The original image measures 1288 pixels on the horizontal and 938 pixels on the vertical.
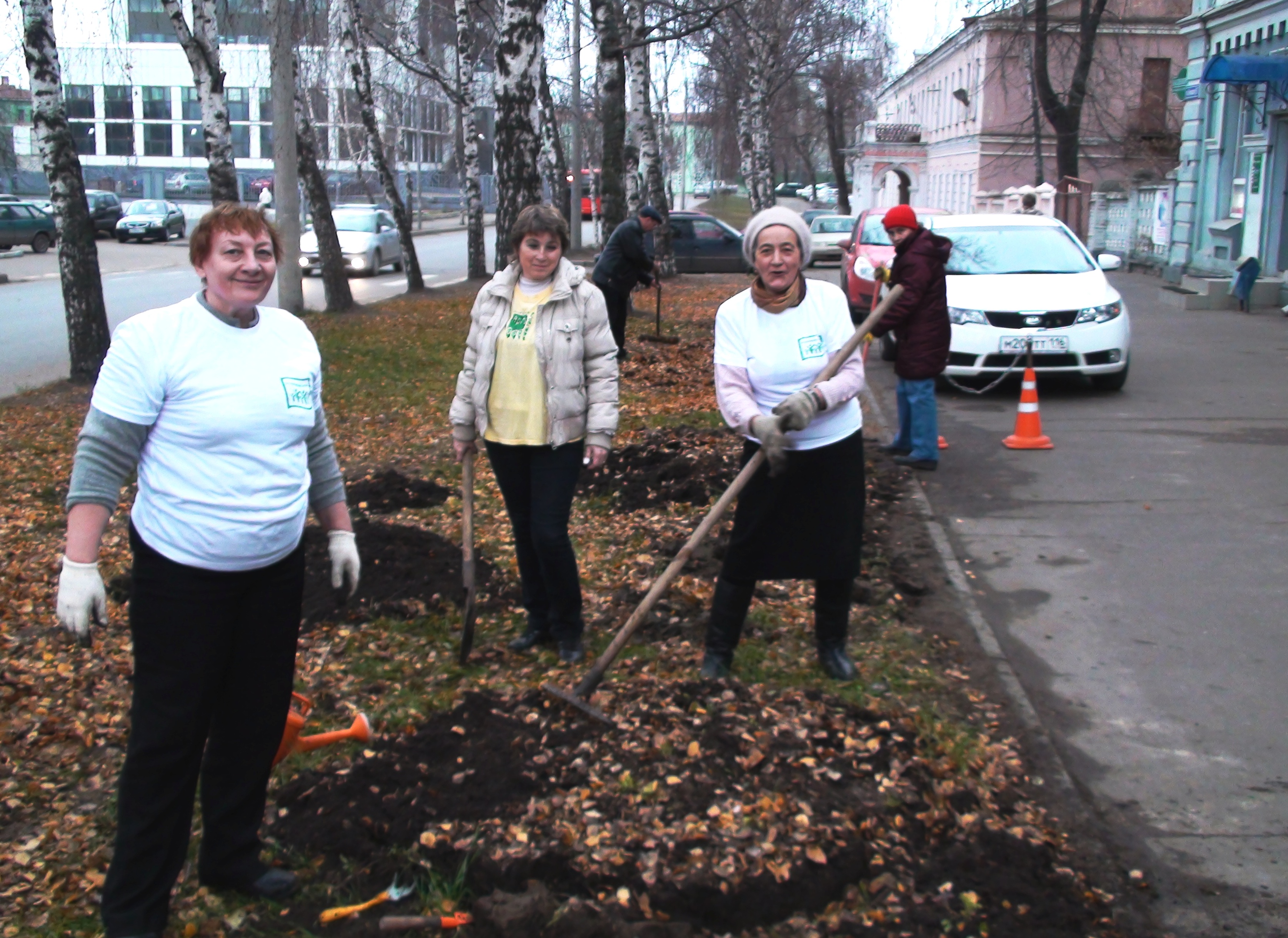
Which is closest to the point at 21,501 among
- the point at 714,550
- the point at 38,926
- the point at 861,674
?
the point at 714,550

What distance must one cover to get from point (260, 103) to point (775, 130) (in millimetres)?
27952

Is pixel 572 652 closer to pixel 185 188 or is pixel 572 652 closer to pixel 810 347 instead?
pixel 810 347

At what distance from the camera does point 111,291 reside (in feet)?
76.9

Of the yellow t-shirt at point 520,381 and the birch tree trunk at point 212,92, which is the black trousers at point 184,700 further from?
the birch tree trunk at point 212,92

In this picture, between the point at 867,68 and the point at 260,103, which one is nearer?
the point at 867,68

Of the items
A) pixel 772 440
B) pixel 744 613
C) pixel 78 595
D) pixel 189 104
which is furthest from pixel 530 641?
pixel 189 104

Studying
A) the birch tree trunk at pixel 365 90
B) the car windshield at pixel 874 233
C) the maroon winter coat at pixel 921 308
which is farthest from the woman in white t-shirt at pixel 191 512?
the birch tree trunk at pixel 365 90

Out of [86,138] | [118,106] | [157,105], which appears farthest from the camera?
[157,105]

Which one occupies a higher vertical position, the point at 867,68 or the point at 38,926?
the point at 867,68

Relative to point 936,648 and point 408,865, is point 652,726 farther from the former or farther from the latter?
point 936,648

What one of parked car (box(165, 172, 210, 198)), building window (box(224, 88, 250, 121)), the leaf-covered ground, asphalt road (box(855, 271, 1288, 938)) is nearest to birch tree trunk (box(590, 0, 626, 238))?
asphalt road (box(855, 271, 1288, 938))

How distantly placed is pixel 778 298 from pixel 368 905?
2.37m

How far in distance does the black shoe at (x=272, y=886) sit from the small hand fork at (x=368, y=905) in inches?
5.5

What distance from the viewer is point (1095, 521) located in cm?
719
